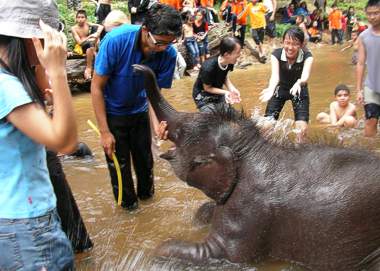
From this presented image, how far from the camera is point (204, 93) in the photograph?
6492 mm

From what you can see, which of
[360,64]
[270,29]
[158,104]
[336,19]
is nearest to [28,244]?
[158,104]

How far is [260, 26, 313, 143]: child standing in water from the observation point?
594 centimetres

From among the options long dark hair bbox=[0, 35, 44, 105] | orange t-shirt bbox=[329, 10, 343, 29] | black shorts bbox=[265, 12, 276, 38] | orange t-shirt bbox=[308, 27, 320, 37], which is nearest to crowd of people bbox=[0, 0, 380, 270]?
long dark hair bbox=[0, 35, 44, 105]

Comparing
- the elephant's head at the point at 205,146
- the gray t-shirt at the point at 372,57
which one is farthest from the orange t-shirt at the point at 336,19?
the elephant's head at the point at 205,146

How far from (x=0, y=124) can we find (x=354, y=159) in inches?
90.6

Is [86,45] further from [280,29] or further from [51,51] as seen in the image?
[280,29]

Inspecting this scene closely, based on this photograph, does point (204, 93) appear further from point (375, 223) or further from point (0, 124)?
point (0, 124)

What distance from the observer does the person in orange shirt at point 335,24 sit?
2362cm

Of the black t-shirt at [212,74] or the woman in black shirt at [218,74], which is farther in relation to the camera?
the black t-shirt at [212,74]

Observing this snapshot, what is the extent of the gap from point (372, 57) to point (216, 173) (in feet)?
11.6

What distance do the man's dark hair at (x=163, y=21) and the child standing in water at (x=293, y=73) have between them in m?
2.52

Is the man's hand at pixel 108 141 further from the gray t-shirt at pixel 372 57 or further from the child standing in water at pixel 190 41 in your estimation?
the child standing in water at pixel 190 41

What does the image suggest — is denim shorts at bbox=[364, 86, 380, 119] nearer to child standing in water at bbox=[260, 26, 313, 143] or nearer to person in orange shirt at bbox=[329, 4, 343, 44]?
child standing in water at bbox=[260, 26, 313, 143]

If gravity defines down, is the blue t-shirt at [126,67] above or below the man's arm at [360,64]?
above
